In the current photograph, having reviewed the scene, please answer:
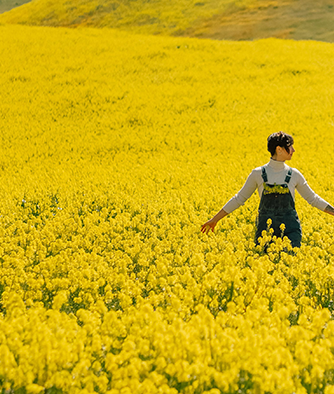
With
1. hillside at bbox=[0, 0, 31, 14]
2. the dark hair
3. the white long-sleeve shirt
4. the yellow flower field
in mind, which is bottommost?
the yellow flower field

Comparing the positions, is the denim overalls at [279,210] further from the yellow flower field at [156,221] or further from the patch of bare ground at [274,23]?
Result: the patch of bare ground at [274,23]

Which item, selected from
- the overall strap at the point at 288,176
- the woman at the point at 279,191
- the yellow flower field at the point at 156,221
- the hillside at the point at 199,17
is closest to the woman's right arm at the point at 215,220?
the woman at the point at 279,191

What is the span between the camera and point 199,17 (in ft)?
114

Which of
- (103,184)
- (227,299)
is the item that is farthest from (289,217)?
(103,184)

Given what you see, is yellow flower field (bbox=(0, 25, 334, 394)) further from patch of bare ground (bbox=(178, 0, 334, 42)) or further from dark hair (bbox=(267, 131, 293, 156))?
patch of bare ground (bbox=(178, 0, 334, 42))

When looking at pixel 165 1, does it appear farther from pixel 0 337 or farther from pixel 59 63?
pixel 0 337

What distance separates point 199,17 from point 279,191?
33.9 metres

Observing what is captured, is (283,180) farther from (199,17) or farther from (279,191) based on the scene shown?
(199,17)

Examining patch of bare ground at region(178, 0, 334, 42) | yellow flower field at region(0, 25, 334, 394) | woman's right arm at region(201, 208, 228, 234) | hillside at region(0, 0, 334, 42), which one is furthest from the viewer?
hillside at region(0, 0, 334, 42)

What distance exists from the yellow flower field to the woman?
311mm

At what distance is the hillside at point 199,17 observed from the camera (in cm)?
2919

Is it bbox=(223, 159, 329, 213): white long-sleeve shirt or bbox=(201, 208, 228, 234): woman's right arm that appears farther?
bbox=(201, 208, 228, 234): woman's right arm

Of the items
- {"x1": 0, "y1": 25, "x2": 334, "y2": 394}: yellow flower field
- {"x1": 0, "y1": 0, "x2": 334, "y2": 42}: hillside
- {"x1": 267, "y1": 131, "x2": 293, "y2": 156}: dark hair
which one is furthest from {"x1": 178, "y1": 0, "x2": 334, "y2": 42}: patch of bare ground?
{"x1": 267, "y1": 131, "x2": 293, "y2": 156}: dark hair

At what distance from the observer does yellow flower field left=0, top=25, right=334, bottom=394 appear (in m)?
2.61
